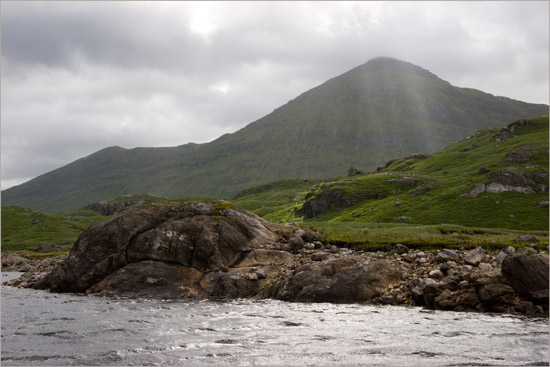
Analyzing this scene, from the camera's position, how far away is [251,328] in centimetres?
2208

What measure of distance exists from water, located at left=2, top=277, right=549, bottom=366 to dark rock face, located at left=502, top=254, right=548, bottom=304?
253 centimetres

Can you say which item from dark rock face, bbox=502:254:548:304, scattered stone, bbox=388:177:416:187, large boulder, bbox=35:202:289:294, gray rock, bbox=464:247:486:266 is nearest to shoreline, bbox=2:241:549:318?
gray rock, bbox=464:247:486:266

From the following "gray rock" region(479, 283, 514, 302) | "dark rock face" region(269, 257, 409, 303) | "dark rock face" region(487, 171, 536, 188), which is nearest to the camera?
"gray rock" region(479, 283, 514, 302)

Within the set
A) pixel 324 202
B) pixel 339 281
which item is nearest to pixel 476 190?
pixel 324 202

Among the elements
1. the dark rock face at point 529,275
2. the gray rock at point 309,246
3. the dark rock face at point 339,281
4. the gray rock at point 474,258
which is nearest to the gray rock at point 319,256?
the dark rock face at point 339,281

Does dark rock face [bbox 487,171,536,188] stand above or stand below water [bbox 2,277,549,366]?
above

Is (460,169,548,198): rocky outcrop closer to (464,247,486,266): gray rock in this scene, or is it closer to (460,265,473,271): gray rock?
(464,247,486,266): gray rock

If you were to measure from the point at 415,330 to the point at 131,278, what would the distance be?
87.0 ft

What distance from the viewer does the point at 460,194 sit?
11762 centimetres

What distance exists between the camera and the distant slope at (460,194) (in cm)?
10188

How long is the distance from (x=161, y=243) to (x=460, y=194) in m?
101

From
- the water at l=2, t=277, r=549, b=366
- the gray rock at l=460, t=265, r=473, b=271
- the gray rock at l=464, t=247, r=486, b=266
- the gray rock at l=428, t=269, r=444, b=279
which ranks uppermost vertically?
the gray rock at l=464, t=247, r=486, b=266

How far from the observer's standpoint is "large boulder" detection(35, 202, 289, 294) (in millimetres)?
39125

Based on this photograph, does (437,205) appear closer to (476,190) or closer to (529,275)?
(476,190)
